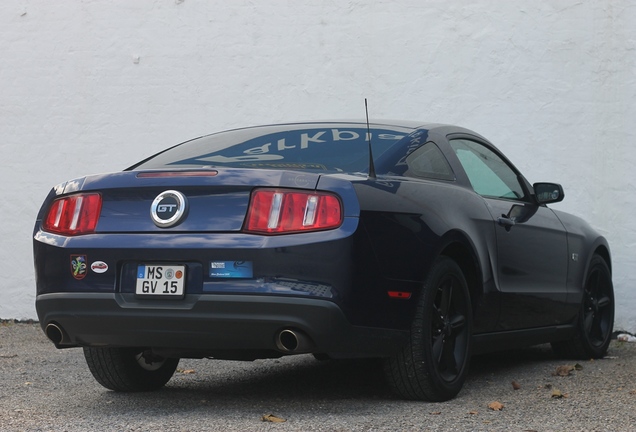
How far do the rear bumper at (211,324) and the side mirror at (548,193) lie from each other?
213 centimetres

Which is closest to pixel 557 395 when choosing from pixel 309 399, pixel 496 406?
pixel 496 406

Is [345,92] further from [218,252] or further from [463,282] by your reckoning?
[218,252]

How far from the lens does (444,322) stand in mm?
5117

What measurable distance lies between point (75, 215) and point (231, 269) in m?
0.84

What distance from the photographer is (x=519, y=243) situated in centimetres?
603

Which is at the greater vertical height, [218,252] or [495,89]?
[495,89]

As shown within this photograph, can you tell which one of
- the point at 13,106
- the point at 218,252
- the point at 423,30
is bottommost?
the point at 218,252

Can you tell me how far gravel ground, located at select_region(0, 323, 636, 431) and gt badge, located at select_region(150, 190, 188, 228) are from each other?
862 mm

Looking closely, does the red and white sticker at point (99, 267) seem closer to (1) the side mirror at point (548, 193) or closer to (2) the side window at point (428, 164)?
(2) the side window at point (428, 164)

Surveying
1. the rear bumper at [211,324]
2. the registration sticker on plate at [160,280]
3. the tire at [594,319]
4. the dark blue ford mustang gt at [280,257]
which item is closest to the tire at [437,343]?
the dark blue ford mustang gt at [280,257]

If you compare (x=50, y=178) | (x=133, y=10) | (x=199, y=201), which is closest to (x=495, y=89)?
(x=133, y=10)

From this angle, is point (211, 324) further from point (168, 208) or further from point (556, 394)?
point (556, 394)

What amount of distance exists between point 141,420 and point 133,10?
20.6ft

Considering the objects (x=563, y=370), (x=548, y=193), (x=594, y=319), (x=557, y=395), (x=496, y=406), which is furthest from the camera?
(x=594, y=319)
